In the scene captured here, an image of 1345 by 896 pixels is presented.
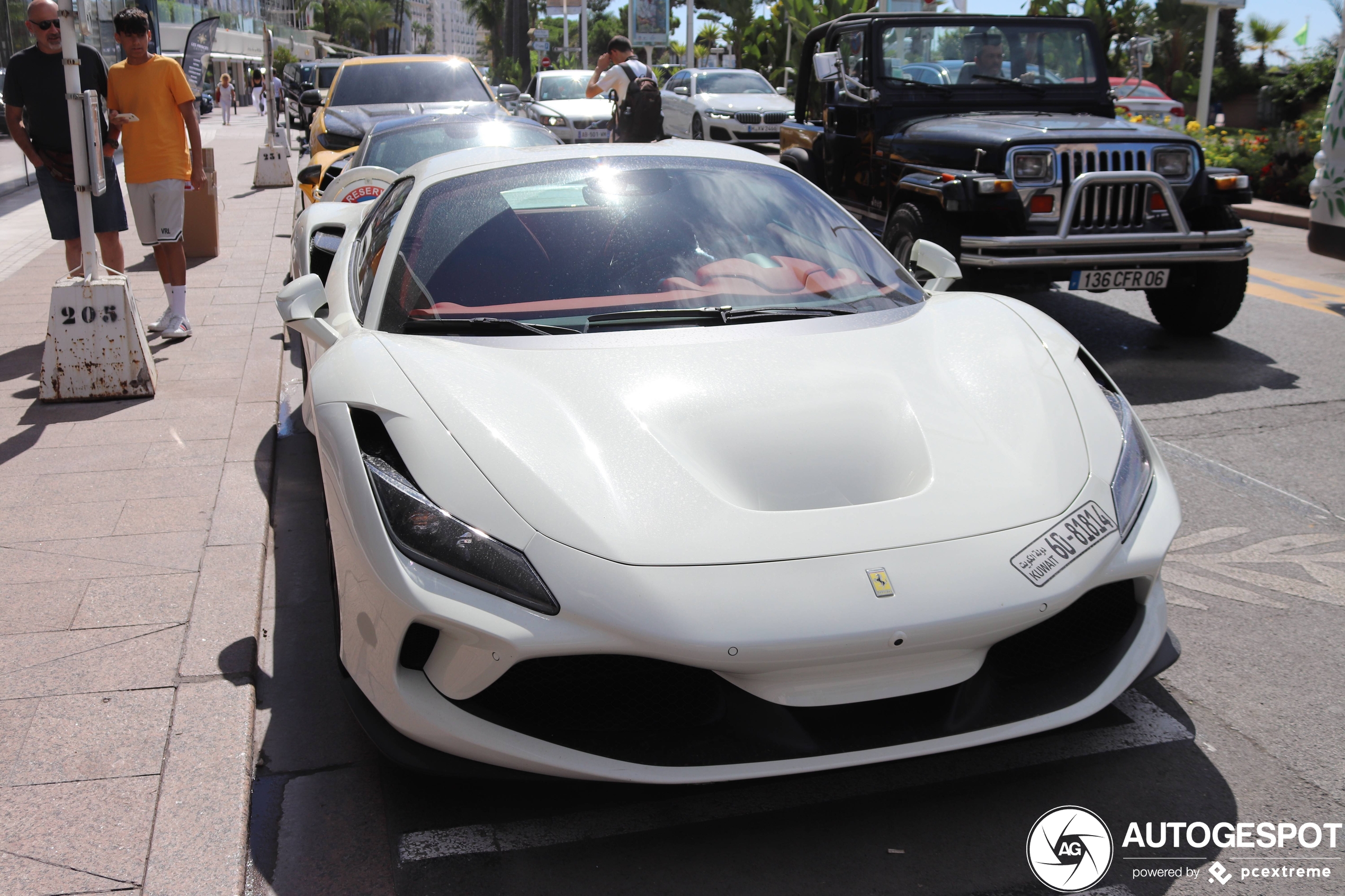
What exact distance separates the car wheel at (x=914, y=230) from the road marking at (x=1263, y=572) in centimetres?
303

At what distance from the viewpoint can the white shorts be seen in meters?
6.84

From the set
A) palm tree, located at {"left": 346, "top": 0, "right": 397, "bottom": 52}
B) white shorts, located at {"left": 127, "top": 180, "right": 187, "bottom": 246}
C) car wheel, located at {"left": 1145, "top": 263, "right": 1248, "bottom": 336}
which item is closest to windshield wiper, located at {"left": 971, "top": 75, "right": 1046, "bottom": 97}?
car wheel, located at {"left": 1145, "top": 263, "right": 1248, "bottom": 336}

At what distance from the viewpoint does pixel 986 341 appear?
3188 millimetres

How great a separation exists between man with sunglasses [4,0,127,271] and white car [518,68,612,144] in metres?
8.73

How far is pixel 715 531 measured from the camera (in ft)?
7.72

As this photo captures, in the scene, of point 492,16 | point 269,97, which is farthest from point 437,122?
point 492,16

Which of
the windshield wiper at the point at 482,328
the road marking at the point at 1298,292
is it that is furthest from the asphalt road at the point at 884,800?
the road marking at the point at 1298,292

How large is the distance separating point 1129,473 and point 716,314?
116cm

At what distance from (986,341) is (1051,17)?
6.15m

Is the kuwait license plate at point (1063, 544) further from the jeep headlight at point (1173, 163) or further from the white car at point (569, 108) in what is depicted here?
the white car at point (569, 108)

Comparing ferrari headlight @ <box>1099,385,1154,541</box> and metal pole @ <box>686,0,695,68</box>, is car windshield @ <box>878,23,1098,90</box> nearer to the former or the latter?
ferrari headlight @ <box>1099,385,1154,541</box>

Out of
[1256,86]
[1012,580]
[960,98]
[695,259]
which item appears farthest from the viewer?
[1256,86]

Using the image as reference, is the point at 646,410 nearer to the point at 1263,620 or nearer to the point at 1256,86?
the point at 1263,620

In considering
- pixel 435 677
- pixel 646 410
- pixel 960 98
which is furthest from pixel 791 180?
pixel 960 98
